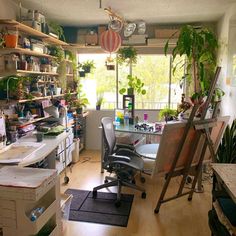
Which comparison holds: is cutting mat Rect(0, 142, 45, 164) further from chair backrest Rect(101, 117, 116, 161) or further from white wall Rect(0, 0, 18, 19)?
white wall Rect(0, 0, 18, 19)

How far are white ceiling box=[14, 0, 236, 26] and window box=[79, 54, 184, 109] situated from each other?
0.81 metres

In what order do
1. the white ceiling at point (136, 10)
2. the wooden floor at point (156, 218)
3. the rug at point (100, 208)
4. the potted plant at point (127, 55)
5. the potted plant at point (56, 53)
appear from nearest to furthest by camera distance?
1. the wooden floor at point (156, 218)
2. the rug at point (100, 208)
3. the white ceiling at point (136, 10)
4. the potted plant at point (56, 53)
5. the potted plant at point (127, 55)

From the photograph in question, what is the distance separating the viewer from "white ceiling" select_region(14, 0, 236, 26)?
348cm

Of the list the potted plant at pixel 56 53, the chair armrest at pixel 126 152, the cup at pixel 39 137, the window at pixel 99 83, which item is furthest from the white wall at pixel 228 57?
the potted plant at pixel 56 53

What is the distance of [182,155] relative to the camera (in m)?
2.71

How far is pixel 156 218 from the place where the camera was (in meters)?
2.69

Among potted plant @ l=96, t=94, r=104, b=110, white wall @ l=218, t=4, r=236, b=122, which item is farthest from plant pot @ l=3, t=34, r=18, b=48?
white wall @ l=218, t=4, r=236, b=122

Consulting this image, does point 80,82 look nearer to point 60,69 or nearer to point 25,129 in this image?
point 60,69

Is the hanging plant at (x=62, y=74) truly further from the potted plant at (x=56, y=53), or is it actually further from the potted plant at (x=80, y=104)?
the potted plant at (x=80, y=104)

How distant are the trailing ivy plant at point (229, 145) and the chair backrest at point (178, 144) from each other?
0.10m

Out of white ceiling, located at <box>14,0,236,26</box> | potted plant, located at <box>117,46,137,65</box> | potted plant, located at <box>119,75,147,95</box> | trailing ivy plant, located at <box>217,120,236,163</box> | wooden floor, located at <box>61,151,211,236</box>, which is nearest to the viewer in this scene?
wooden floor, located at <box>61,151,211,236</box>

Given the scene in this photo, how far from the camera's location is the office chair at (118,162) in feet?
9.73

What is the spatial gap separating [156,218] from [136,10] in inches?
115

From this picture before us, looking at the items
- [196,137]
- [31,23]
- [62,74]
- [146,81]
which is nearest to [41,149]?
[196,137]
